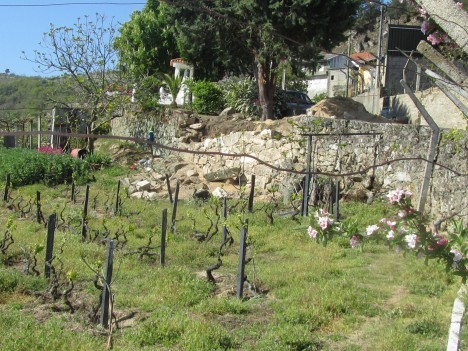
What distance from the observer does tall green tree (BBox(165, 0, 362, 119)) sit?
51.6 ft

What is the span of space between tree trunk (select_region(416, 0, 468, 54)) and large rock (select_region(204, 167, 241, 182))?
1242cm

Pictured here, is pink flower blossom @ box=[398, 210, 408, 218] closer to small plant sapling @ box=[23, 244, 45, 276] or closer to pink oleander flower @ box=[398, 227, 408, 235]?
pink oleander flower @ box=[398, 227, 408, 235]

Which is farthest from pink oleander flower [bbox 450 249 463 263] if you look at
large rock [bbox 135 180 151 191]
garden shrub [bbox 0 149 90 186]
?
garden shrub [bbox 0 149 90 186]

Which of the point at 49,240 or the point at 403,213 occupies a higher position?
the point at 403,213

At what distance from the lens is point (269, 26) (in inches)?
554

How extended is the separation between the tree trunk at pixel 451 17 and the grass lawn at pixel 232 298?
3.04 meters

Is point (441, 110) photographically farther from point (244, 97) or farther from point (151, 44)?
point (151, 44)

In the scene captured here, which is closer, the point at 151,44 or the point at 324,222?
the point at 324,222

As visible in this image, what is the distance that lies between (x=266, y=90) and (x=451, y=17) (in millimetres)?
15877

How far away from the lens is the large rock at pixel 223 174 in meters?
15.4

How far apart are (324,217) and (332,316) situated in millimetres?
2694

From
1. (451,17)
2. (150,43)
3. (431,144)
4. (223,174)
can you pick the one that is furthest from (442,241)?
(150,43)

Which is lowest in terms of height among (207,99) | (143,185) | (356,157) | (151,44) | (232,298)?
(232,298)

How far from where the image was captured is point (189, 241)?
9.58 m
